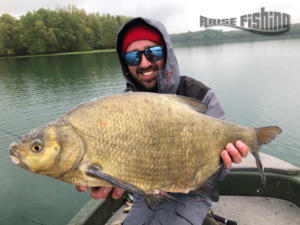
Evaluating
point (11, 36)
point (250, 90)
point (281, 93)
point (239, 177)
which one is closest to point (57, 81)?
point (250, 90)

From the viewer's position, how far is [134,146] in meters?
1.56

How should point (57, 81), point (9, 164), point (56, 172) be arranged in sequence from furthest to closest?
point (57, 81)
point (9, 164)
point (56, 172)

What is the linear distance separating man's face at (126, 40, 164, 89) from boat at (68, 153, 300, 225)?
1804 millimetres

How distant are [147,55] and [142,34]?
299 mm

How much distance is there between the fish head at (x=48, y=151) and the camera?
1403 millimetres

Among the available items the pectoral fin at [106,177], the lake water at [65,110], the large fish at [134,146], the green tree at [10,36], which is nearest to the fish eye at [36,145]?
the large fish at [134,146]

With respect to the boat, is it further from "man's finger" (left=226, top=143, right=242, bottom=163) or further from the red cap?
the red cap

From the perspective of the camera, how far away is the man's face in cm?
274

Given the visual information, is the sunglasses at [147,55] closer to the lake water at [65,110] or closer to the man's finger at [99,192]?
the man's finger at [99,192]

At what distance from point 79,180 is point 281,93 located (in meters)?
16.1

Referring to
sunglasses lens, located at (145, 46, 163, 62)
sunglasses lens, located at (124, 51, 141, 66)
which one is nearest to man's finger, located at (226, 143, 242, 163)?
sunglasses lens, located at (145, 46, 163, 62)

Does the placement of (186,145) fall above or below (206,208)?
above

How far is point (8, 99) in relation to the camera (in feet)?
51.9

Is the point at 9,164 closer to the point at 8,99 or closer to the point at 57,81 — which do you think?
the point at 8,99
